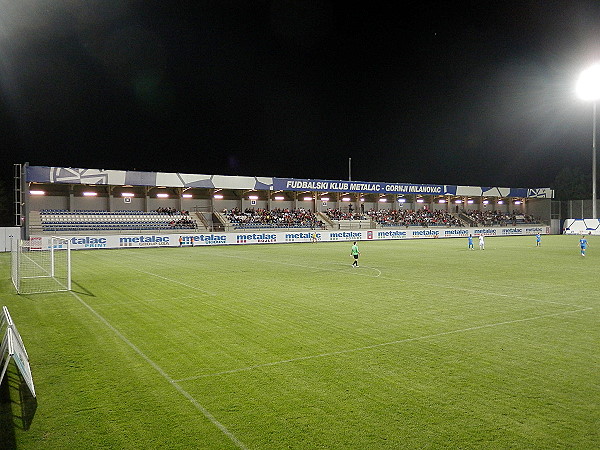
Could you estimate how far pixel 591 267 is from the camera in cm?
2325

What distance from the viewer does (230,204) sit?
60.1 m

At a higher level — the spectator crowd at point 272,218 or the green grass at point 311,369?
the spectator crowd at point 272,218

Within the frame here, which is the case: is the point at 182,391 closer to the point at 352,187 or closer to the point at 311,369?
the point at 311,369

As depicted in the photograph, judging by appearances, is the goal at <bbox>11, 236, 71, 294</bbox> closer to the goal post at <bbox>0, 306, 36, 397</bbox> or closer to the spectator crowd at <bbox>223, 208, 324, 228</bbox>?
the goal post at <bbox>0, 306, 36, 397</bbox>

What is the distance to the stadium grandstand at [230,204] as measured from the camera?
45.3 meters

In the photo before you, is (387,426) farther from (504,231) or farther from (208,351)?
(504,231)

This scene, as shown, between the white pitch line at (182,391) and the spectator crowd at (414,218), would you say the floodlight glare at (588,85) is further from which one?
the white pitch line at (182,391)

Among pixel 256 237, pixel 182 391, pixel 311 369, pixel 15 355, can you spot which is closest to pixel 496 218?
pixel 256 237

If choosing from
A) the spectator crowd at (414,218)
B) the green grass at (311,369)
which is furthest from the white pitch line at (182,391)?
the spectator crowd at (414,218)

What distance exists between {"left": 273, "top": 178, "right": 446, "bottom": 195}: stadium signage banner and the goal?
1176 inches

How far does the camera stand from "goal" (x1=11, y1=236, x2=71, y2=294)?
1689 cm

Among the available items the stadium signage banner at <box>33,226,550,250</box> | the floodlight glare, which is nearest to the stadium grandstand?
the stadium signage banner at <box>33,226,550,250</box>

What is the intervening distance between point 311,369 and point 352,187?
56154mm

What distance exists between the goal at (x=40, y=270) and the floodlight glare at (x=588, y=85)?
4701 cm
